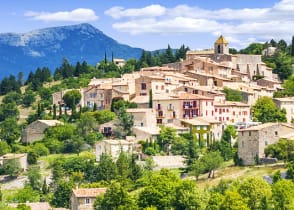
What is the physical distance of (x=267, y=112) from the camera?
74438 mm

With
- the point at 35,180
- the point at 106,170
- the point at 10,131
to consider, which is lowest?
the point at 35,180

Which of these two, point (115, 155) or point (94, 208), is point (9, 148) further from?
point (94, 208)

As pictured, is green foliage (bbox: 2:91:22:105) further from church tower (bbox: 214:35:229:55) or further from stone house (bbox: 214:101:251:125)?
stone house (bbox: 214:101:251:125)

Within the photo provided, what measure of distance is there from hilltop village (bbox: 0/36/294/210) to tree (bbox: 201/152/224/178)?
71mm

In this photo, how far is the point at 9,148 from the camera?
73.8 metres

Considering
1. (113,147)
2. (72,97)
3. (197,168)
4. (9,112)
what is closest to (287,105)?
(113,147)

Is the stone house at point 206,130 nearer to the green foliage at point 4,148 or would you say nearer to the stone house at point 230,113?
the stone house at point 230,113

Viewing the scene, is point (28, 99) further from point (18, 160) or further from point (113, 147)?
point (113, 147)

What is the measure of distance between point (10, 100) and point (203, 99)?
1298 inches

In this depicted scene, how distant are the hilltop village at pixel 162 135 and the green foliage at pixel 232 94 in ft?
0.49

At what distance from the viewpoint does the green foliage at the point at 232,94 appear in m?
79.0

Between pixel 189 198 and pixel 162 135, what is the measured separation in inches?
804

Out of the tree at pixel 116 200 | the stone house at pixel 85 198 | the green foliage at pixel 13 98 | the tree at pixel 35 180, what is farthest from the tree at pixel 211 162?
the green foliage at pixel 13 98

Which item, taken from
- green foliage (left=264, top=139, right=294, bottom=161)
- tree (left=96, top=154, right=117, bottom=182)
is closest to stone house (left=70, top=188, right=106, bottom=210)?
tree (left=96, top=154, right=117, bottom=182)
